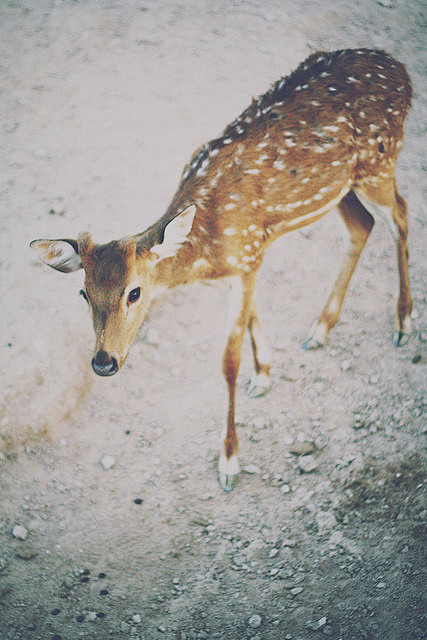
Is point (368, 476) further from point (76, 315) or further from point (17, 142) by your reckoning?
point (17, 142)

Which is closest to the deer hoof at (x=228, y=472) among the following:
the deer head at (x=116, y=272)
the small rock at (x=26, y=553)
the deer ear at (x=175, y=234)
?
the deer head at (x=116, y=272)

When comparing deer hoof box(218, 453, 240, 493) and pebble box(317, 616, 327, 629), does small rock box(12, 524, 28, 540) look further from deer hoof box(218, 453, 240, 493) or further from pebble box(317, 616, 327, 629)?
pebble box(317, 616, 327, 629)

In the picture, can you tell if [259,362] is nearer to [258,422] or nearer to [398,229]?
[258,422]

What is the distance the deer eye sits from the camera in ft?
9.87

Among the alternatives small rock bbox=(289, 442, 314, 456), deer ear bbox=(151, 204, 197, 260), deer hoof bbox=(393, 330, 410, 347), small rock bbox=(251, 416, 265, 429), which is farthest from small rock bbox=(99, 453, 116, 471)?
deer hoof bbox=(393, 330, 410, 347)

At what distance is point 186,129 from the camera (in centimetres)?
562

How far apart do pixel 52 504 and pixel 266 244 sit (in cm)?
220

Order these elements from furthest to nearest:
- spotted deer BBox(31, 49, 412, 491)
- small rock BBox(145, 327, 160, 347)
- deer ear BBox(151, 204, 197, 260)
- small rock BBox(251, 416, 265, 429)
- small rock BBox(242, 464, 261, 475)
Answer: small rock BBox(145, 327, 160, 347)
small rock BBox(251, 416, 265, 429)
small rock BBox(242, 464, 261, 475)
spotted deer BBox(31, 49, 412, 491)
deer ear BBox(151, 204, 197, 260)

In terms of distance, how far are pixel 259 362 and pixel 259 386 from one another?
0.18m

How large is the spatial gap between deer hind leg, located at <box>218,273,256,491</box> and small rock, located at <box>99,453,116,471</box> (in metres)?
0.74

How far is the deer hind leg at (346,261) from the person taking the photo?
4246 mm

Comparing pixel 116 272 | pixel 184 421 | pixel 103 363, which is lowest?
pixel 184 421

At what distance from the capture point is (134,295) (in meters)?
3.03

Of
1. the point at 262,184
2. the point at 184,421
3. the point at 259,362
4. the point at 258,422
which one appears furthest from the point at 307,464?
the point at 262,184
